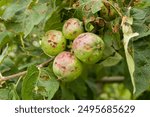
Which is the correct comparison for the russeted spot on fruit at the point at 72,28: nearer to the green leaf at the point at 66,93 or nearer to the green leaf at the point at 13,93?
the green leaf at the point at 13,93

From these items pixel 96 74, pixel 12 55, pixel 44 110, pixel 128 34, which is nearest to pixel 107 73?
pixel 96 74

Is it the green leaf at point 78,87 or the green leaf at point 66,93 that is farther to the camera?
the green leaf at point 78,87

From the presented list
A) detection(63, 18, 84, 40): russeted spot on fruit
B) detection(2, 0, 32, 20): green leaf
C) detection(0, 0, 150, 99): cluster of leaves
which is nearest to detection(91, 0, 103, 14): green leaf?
detection(0, 0, 150, 99): cluster of leaves

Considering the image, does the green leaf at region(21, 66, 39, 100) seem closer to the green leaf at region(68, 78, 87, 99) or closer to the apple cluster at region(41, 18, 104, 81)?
the apple cluster at region(41, 18, 104, 81)

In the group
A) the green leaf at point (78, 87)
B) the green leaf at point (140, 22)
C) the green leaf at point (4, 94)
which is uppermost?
the green leaf at point (140, 22)

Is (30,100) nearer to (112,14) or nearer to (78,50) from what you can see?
(78,50)

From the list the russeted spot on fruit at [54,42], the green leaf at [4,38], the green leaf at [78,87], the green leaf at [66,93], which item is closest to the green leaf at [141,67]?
the russeted spot on fruit at [54,42]
